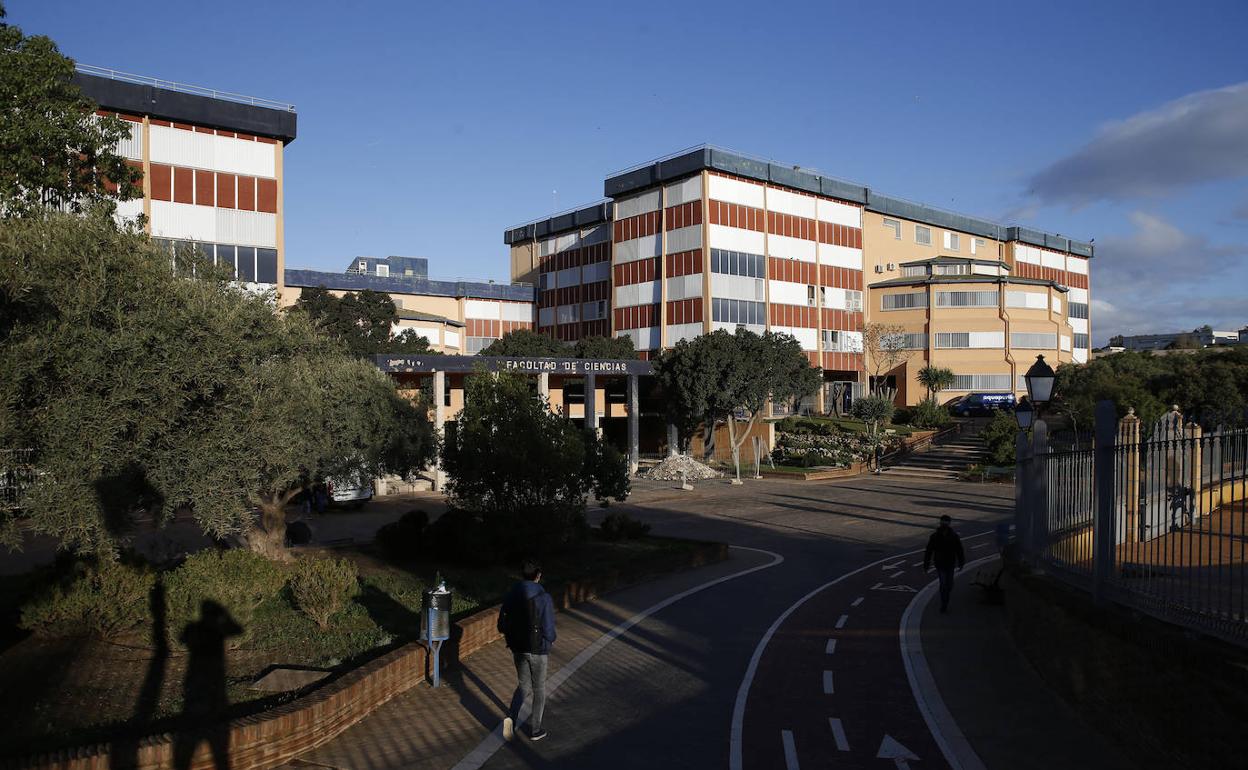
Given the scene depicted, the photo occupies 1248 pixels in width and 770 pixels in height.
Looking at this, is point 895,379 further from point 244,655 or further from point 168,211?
point 244,655

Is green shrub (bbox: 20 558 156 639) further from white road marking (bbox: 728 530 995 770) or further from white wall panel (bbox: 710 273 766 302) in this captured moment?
white wall panel (bbox: 710 273 766 302)

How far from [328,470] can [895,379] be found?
6414 cm

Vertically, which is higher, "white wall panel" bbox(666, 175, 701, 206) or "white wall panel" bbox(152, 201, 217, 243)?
"white wall panel" bbox(666, 175, 701, 206)

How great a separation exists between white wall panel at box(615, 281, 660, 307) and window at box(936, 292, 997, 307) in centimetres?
2390

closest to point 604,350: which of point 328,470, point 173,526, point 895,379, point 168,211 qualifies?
point 895,379

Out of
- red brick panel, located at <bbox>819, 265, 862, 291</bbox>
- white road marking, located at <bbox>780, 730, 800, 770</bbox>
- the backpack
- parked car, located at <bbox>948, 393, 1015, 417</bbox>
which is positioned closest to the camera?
white road marking, located at <bbox>780, 730, 800, 770</bbox>

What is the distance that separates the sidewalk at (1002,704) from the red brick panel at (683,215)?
159 ft

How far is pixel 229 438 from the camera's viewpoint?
35.1 ft

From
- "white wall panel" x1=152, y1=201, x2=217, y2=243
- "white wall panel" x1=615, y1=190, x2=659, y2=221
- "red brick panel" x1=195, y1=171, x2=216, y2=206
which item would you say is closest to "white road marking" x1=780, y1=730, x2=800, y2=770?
"white wall panel" x1=152, y1=201, x2=217, y2=243

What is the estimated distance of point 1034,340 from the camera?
72000 millimetres

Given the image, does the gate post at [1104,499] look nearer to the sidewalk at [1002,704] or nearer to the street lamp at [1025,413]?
the sidewalk at [1002,704]

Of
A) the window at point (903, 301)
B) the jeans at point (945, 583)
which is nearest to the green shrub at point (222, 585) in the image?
the jeans at point (945, 583)

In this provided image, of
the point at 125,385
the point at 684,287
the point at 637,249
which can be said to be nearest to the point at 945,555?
the point at 125,385

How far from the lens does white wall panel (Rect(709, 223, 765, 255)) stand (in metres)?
60.3
